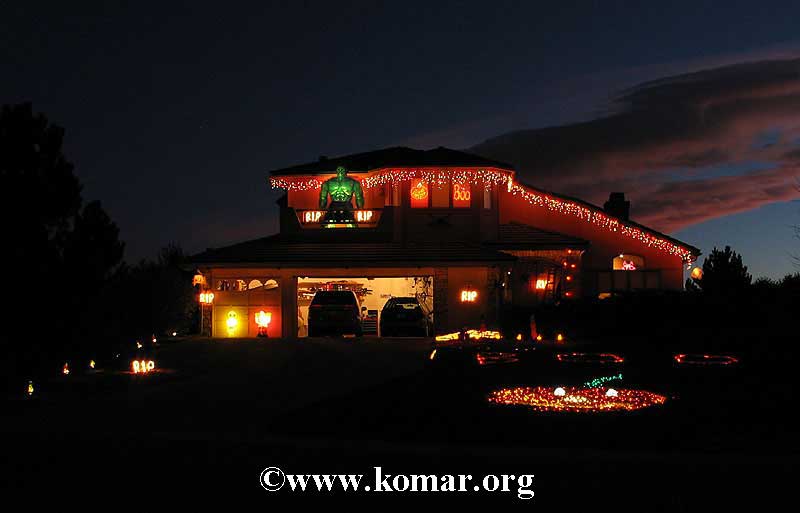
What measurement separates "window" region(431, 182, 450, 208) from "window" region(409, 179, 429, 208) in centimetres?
26

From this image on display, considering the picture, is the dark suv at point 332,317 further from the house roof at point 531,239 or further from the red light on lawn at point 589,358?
the red light on lawn at point 589,358

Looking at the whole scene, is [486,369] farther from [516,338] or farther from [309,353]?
[516,338]

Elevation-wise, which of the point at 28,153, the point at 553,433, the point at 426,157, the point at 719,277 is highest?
the point at 426,157

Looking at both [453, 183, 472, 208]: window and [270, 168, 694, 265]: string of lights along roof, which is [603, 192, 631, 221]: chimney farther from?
[453, 183, 472, 208]: window

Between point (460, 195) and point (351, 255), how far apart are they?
5096 mm

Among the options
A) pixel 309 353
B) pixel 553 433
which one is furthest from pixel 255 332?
pixel 553 433

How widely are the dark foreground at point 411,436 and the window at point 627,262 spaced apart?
57.4 feet

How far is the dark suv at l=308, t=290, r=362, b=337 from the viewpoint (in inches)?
1146

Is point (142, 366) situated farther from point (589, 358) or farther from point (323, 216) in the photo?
point (323, 216)

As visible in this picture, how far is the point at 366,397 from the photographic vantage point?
14172 millimetres

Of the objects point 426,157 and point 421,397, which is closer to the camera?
point 421,397

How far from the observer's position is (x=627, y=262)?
34625 mm

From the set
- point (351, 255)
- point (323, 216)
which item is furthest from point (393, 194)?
point (351, 255)

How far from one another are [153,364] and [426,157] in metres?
16.7
